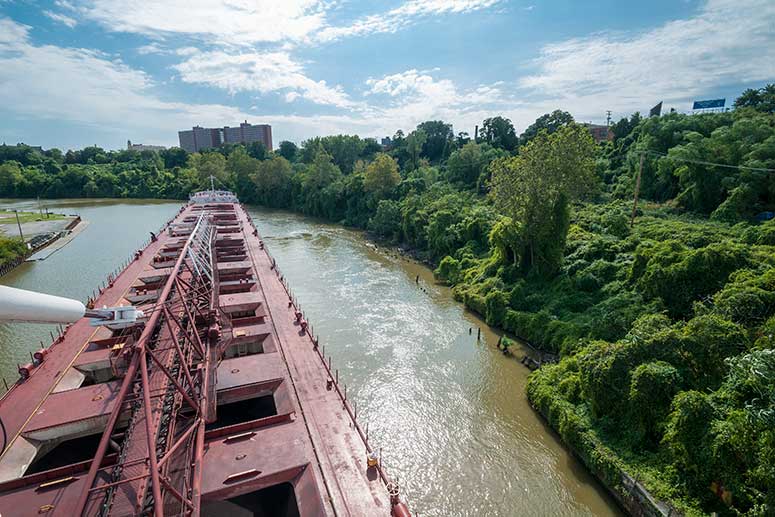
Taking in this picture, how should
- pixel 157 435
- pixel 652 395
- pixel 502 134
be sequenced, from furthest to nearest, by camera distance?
pixel 502 134
pixel 652 395
pixel 157 435

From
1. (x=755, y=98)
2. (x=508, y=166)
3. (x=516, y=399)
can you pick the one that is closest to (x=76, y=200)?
(x=508, y=166)

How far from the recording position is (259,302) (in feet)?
88.4

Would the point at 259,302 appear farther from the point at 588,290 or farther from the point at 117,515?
the point at 588,290

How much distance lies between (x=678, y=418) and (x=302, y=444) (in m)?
13.9

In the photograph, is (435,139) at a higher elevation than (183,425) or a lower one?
higher

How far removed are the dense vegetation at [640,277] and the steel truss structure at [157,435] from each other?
635 inches

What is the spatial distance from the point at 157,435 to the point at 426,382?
575 inches

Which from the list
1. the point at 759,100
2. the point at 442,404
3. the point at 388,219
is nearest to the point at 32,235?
the point at 388,219

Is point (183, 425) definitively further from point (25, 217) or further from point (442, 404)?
point (25, 217)

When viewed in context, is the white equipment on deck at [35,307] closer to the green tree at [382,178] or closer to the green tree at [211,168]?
the green tree at [382,178]

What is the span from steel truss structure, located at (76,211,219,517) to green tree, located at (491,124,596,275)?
2527 cm

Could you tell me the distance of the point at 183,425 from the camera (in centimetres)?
1555

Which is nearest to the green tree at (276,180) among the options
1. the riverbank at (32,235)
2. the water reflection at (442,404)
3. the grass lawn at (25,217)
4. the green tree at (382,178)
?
the green tree at (382,178)

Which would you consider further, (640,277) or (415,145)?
(415,145)
